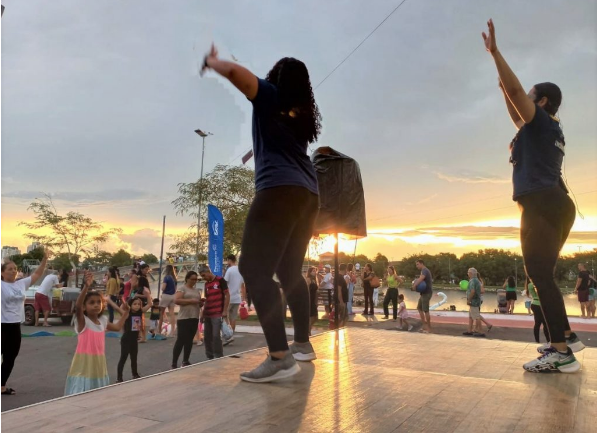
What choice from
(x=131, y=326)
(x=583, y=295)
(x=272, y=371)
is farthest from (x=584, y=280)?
(x=272, y=371)

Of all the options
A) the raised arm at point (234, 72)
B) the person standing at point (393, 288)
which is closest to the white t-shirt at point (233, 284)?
the person standing at point (393, 288)

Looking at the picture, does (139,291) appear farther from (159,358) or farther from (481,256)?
(481,256)

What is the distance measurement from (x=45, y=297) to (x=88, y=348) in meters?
10.7

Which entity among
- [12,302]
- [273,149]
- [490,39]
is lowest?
[12,302]

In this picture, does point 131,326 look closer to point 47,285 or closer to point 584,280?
point 47,285

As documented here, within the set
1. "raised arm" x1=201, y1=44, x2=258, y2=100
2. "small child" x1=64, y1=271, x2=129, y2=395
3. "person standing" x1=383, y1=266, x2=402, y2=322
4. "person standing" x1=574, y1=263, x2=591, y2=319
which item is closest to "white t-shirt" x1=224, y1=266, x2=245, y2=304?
"small child" x1=64, y1=271, x2=129, y2=395

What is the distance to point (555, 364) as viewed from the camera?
93.4 inches

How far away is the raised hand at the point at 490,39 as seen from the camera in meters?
2.19

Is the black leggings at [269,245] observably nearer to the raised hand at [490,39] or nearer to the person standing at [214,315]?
the raised hand at [490,39]

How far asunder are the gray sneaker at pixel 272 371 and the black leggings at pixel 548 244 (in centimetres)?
143

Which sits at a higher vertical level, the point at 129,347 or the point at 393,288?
the point at 393,288

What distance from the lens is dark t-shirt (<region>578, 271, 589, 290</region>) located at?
43.7ft

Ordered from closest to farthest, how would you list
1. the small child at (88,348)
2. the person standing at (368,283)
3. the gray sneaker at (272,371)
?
the gray sneaker at (272,371)
the small child at (88,348)
the person standing at (368,283)

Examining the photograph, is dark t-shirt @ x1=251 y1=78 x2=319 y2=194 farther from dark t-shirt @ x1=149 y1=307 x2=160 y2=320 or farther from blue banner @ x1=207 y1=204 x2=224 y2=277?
blue banner @ x1=207 y1=204 x2=224 y2=277
